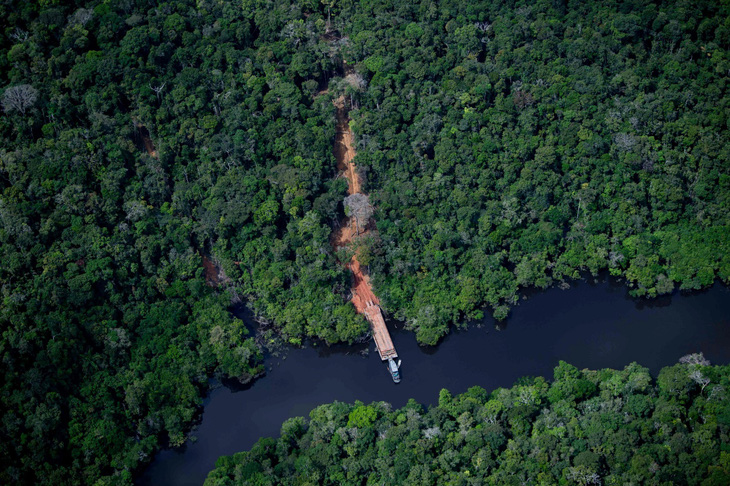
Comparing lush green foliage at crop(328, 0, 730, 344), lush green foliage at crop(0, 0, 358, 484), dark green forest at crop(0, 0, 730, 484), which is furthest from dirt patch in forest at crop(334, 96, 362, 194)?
lush green foliage at crop(0, 0, 358, 484)

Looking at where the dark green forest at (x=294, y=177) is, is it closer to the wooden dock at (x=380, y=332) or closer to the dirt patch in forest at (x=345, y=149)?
the dirt patch in forest at (x=345, y=149)

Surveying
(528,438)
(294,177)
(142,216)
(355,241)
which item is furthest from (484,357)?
(142,216)

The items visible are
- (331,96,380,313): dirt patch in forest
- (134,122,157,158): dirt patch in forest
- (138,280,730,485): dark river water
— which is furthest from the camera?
(134,122,157,158): dirt patch in forest

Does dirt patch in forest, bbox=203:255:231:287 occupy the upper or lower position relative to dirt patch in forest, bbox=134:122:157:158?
lower

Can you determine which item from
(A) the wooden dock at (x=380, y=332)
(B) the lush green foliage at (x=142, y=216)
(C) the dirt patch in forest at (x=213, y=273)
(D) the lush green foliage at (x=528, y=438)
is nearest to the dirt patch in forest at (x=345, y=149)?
(B) the lush green foliage at (x=142, y=216)

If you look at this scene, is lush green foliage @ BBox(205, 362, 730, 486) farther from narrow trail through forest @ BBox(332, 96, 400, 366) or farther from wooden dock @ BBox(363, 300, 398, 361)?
narrow trail through forest @ BBox(332, 96, 400, 366)

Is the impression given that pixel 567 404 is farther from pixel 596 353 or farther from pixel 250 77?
pixel 250 77
